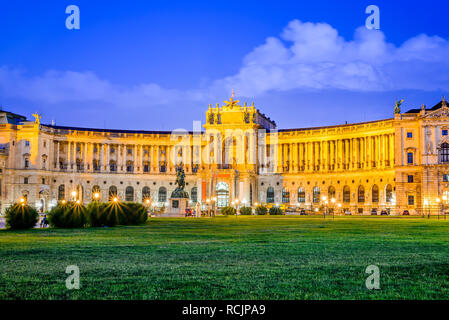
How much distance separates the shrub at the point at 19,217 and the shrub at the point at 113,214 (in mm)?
5854

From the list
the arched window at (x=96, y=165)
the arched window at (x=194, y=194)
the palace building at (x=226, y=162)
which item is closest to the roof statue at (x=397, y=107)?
the palace building at (x=226, y=162)

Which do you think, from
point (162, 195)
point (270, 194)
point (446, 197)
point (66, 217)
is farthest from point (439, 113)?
point (66, 217)

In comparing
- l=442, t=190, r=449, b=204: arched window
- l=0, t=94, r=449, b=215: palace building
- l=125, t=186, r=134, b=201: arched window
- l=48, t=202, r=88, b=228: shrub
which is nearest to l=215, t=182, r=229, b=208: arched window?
l=0, t=94, r=449, b=215: palace building

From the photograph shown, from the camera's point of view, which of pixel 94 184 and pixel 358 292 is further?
pixel 94 184

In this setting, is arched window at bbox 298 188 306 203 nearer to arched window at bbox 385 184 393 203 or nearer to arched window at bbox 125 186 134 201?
arched window at bbox 385 184 393 203

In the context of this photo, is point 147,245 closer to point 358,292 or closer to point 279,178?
point 358,292

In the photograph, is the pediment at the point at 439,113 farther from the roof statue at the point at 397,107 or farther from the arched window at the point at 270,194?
the arched window at the point at 270,194

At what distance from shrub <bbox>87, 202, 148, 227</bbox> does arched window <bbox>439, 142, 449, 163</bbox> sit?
68796mm

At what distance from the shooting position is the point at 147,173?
13262cm

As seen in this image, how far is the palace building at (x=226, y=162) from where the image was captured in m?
109

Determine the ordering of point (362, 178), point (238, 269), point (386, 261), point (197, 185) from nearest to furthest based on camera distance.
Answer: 1. point (238, 269)
2. point (386, 261)
3. point (362, 178)
4. point (197, 185)
